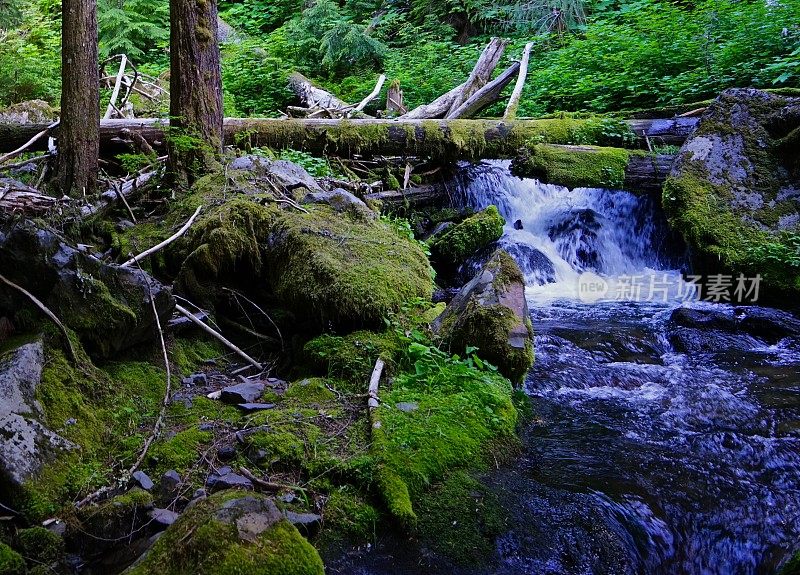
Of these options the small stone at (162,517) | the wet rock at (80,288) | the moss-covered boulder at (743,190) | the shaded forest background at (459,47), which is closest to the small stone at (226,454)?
the small stone at (162,517)

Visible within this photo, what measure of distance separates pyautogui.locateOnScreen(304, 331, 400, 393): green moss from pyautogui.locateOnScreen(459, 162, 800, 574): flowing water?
1214mm

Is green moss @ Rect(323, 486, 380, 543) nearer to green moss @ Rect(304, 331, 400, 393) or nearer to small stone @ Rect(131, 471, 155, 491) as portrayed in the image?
small stone @ Rect(131, 471, 155, 491)

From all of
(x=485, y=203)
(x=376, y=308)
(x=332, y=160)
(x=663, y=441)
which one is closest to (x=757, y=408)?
(x=663, y=441)

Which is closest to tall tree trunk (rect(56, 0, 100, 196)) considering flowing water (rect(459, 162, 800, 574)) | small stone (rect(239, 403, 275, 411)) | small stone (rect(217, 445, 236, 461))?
small stone (rect(239, 403, 275, 411))

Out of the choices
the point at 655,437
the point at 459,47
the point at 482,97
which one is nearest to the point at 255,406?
the point at 655,437

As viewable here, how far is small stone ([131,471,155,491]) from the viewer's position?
3293mm

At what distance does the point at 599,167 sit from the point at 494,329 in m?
5.67

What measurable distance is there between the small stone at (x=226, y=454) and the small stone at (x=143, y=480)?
0.40 meters

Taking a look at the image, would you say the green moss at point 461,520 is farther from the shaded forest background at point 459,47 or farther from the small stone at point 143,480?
the shaded forest background at point 459,47

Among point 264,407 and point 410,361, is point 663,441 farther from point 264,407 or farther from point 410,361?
point 264,407

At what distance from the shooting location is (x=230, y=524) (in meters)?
2.62

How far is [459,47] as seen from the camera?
54.5 feet

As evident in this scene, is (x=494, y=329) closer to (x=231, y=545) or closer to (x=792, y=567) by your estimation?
(x=792, y=567)

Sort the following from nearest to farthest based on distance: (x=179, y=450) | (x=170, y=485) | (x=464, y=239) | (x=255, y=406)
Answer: (x=170, y=485) → (x=179, y=450) → (x=255, y=406) → (x=464, y=239)
